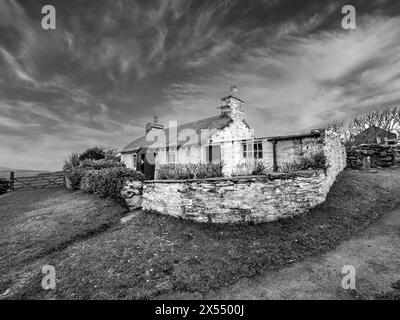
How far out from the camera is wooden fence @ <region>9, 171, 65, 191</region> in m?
19.5

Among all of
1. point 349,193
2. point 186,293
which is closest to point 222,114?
point 349,193

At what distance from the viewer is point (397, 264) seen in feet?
16.8

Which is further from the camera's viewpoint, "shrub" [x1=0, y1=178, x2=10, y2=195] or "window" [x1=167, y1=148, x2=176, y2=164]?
"shrub" [x1=0, y1=178, x2=10, y2=195]

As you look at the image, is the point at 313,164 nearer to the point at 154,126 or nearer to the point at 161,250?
the point at 161,250

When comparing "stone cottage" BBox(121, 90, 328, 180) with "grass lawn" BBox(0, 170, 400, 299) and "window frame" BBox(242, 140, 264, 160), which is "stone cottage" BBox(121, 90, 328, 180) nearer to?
"window frame" BBox(242, 140, 264, 160)

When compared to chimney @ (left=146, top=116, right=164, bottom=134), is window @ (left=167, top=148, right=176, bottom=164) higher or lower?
lower

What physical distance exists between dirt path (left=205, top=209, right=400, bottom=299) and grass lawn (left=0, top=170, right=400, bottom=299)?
12.4 inches


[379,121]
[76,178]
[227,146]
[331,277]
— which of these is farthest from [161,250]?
[379,121]

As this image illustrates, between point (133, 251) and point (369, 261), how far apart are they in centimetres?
682

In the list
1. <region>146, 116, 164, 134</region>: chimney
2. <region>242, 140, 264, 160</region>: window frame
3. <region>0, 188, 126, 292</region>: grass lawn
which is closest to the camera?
<region>0, 188, 126, 292</region>: grass lawn

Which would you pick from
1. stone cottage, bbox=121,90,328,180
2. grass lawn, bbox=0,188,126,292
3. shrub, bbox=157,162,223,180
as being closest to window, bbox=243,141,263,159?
stone cottage, bbox=121,90,328,180

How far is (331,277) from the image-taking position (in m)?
4.81

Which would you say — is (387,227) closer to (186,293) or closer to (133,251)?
(186,293)

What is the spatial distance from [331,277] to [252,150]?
31.2 feet
